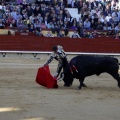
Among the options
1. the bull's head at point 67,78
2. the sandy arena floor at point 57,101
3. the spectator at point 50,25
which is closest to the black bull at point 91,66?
the bull's head at point 67,78

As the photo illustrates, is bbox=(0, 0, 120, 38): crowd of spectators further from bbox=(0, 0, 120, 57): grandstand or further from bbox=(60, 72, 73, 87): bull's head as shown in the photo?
bbox=(60, 72, 73, 87): bull's head

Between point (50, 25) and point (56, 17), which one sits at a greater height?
point (56, 17)

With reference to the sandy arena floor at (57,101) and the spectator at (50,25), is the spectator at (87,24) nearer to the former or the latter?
the spectator at (50,25)

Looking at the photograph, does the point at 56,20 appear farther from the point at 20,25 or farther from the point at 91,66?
the point at 91,66

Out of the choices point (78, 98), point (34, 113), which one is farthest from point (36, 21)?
point (34, 113)

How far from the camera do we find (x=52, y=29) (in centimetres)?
2019

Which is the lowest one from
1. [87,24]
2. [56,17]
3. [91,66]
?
[87,24]

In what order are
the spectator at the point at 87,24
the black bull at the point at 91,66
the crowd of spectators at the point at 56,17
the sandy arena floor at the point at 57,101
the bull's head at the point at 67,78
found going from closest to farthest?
1. the sandy arena floor at the point at 57,101
2. the black bull at the point at 91,66
3. the bull's head at the point at 67,78
4. the crowd of spectators at the point at 56,17
5. the spectator at the point at 87,24

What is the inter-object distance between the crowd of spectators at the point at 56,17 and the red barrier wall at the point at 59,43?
27cm

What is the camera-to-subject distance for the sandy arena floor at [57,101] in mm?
7375

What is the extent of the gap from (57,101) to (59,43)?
12070 millimetres

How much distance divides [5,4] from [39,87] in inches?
419

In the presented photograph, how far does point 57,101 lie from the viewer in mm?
8766

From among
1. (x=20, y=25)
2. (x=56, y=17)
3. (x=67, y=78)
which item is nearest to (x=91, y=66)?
(x=67, y=78)
